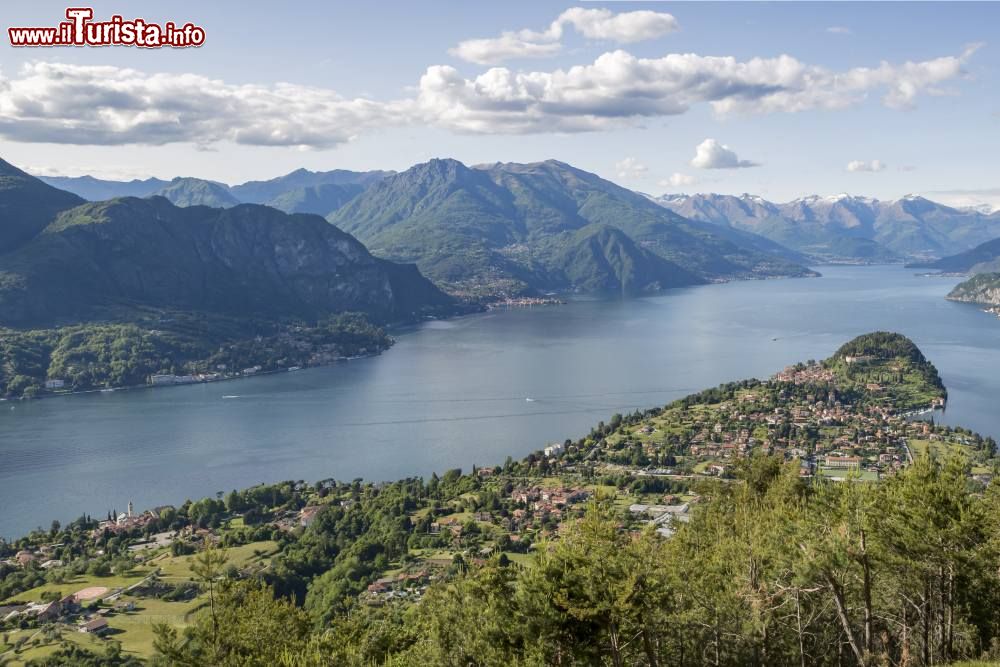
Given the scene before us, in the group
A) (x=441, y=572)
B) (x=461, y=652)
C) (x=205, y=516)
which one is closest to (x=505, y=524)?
(x=441, y=572)

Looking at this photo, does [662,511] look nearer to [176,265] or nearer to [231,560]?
[231,560]

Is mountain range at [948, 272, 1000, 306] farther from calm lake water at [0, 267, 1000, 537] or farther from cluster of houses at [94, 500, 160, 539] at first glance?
cluster of houses at [94, 500, 160, 539]

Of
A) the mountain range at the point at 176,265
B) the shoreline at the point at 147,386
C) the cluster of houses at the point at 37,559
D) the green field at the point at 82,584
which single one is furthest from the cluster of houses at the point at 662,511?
the mountain range at the point at 176,265

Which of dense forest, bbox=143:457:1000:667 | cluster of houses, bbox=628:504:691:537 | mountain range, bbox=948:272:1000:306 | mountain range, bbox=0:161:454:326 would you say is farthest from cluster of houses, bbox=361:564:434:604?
mountain range, bbox=948:272:1000:306

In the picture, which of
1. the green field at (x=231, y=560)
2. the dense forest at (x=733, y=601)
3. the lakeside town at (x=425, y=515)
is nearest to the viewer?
the dense forest at (x=733, y=601)

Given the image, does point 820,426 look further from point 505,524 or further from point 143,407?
point 143,407

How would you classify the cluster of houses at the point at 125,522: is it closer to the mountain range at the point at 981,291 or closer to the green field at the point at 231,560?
the green field at the point at 231,560
